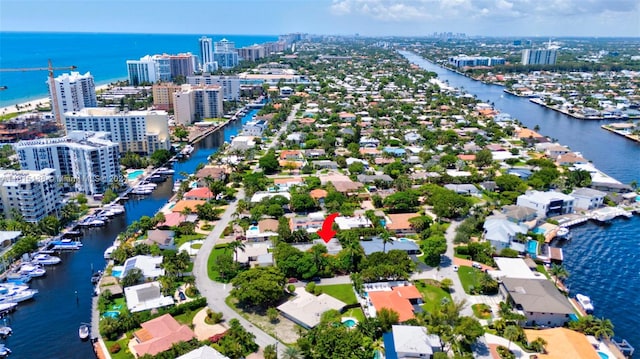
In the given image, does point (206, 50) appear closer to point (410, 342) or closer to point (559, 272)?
point (559, 272)

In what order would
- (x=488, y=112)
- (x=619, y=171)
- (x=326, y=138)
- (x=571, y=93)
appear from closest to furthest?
(x=619, y=171), (x=326, y=138), (x=488, y=112), (x=571, y=93)

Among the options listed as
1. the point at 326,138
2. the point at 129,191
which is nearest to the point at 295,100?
the point at 326,138

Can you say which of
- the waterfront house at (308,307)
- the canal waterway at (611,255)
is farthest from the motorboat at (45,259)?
the canal waterway at (611,255)

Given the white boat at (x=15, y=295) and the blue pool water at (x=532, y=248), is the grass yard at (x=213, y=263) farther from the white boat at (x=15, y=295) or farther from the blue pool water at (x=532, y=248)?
the blue pool water at (x=532, y=248)

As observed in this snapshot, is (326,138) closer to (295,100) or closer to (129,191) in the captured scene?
(129,191)

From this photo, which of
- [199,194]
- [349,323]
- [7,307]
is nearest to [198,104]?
[199,194]

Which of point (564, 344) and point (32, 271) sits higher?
point (564, 344)

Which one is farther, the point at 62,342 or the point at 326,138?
the point at 326,138

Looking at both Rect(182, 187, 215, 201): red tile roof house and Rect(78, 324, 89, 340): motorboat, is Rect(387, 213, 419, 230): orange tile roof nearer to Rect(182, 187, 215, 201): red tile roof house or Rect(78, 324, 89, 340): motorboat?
Rect(182, 187, 215, 201): red tile roof house
